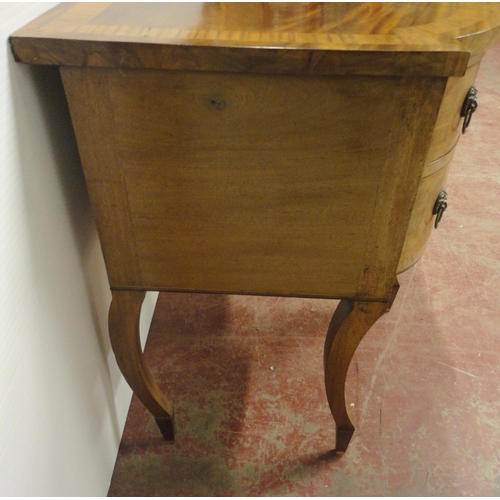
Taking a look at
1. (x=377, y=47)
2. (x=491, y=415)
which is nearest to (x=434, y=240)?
(x=491, y=415)

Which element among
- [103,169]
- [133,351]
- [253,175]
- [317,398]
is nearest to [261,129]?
[253,175]

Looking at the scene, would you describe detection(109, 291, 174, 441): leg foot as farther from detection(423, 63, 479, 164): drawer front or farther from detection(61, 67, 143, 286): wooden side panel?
detection(423, 63, 479, 164): drawer front

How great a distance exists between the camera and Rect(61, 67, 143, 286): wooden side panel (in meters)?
0.46

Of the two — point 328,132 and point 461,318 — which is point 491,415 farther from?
point 328,132

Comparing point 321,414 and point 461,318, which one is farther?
point 461,318

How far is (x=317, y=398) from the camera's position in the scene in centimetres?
98


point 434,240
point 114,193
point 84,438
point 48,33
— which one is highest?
point 48,33

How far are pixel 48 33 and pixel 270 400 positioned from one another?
80 cm

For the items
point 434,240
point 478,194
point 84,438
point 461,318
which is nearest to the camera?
point 84,438

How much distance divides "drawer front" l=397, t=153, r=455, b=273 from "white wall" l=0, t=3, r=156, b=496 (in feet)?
1.58

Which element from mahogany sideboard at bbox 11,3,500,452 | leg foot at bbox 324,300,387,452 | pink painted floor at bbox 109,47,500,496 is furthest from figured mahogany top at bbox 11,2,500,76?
pink painted floor at bbox 109,47,500,496

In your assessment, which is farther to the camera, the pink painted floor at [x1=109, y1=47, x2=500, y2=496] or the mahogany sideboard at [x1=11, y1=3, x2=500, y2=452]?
the pink painted floor at [x1=109, y1=47, x2=500, y2=496]

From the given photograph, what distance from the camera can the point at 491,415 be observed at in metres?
0.95

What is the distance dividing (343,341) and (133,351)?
329mm
